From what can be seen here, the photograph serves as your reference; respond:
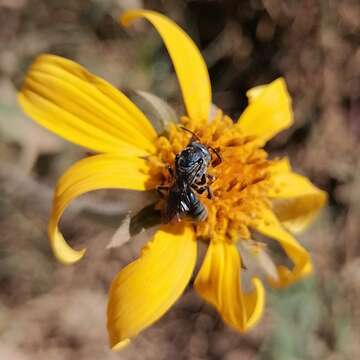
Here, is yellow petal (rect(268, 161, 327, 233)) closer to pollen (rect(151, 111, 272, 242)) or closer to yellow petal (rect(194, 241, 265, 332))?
pollen (rect(151, 111, 272, 242))

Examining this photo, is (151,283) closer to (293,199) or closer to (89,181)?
(89,181)

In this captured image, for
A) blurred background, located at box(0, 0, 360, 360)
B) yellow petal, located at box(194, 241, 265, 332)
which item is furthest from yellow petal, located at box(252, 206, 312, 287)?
blurred background, located at box(0, 0, 360, 360)

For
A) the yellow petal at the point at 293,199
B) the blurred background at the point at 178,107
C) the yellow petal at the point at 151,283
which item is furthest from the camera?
the blurred background at the point at 178,107

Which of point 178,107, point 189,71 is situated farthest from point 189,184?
point 178,107

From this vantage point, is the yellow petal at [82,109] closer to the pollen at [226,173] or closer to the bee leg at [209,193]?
the pollen at [226,173]

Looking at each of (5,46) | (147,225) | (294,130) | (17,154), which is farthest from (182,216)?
(294,130)

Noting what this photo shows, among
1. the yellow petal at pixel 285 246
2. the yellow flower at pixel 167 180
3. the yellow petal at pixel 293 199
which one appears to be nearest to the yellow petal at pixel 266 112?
the yellow flower at pixel 167 180
